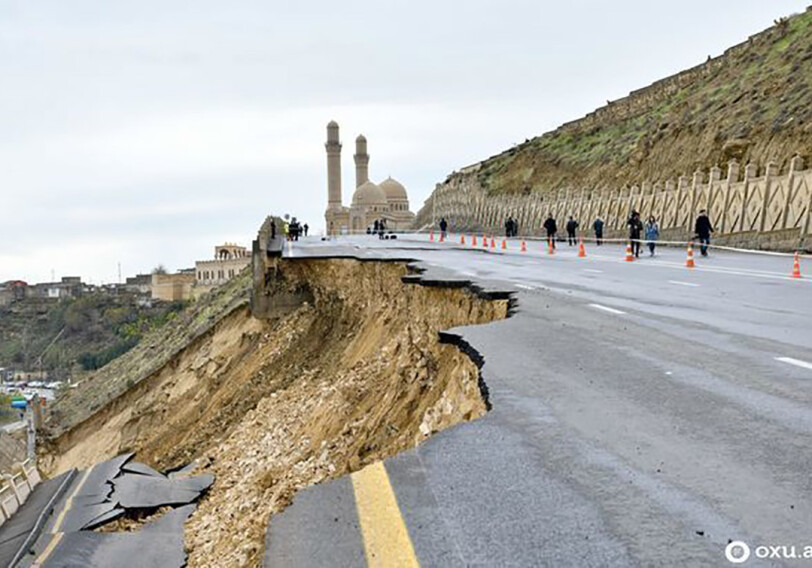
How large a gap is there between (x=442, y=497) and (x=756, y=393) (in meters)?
3.27

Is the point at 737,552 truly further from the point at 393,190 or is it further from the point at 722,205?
the point at 393,190

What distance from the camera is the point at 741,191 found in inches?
1352

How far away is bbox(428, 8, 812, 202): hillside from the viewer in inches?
1630

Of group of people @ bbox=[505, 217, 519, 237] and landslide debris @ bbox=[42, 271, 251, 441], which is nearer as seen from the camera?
landslide debris @ bbox=[42, 271, 251, 441]

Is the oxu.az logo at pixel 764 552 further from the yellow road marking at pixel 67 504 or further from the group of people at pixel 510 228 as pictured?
the group of people at pixel 510 228

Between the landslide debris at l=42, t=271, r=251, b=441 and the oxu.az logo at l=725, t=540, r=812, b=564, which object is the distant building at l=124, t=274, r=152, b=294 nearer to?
the landslide debris at l=42, t=271, r=251, b=441

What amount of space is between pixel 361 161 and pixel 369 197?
76.3 feet

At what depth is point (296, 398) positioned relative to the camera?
21797mm

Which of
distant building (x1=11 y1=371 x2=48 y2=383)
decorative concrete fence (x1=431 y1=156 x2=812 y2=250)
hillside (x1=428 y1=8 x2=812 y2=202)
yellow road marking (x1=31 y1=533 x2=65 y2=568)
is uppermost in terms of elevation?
hillside (x1=428 y1=8 x2=812 y2=202)

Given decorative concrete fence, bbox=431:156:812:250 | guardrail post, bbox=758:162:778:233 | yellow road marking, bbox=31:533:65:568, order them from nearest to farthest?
yellow road marking, bbox=31:533:65:568 < decorative concrete fence, bbox=431:156:812:250 < guardrail post, bbox=758:162:778:233

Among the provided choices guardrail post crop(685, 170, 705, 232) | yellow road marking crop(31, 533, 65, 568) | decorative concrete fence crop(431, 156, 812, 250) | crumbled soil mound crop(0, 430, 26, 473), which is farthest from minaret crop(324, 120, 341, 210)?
yellow road marking crop(31, 533, 65, 568)

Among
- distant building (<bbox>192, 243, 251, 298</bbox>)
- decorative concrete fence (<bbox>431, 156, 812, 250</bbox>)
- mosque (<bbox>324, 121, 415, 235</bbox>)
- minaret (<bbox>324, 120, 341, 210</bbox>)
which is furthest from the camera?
minaret (<bbox>324, 120, 341, 210</bbox>)

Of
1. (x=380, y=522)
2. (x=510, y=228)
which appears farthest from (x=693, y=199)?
(x=380, y=522)

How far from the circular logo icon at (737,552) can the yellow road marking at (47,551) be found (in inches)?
361
